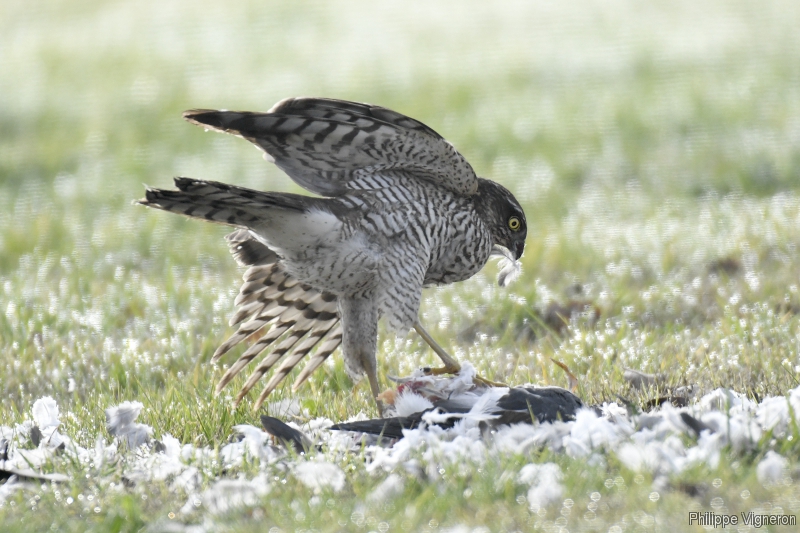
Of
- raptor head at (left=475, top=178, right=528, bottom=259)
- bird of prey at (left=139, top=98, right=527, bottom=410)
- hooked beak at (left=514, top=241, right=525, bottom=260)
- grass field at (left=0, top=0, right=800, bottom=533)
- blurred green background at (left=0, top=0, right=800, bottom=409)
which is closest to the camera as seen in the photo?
grass field at (left=0, top=0, right=800, bottom=533)

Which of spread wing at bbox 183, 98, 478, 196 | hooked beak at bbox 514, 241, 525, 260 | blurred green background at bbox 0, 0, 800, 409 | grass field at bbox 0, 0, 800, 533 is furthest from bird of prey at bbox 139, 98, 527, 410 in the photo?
blurred green background at bbox 0, 0, 800, 409

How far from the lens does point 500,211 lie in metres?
4.72

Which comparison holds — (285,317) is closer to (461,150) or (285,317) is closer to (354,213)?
(354,213)

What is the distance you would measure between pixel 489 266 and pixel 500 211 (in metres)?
2.44

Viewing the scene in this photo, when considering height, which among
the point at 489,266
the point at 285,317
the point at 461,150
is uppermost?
the point at 461,150

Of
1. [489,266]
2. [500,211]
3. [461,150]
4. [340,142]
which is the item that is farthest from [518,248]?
[461,150]

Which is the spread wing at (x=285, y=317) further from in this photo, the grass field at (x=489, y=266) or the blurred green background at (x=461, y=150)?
the blurred green background at (x=461, y=150)

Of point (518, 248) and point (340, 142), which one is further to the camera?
point (518, 248)

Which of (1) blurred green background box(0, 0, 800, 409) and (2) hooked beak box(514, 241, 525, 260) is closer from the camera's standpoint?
(2) hooked beak box(514, 241, 525, 260)

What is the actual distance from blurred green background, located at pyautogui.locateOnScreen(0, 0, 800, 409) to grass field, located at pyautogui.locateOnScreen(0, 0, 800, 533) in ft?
0.11

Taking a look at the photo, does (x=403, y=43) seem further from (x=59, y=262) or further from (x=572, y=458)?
(x=572, y=458)

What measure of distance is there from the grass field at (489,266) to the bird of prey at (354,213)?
0.36 metres

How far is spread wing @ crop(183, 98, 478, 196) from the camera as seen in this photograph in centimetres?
391

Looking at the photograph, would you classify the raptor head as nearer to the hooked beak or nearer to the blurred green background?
the hooked beak
